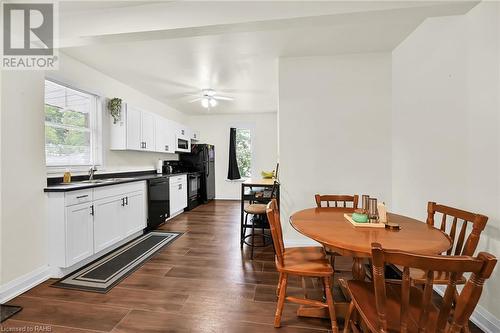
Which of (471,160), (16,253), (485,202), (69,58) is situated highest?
(69,58)

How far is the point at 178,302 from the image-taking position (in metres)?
1.99

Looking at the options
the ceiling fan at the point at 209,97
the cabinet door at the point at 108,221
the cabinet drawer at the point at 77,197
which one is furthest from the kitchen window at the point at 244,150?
the cabinet drawer at the point at 77,197

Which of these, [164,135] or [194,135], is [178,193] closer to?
[164,135]

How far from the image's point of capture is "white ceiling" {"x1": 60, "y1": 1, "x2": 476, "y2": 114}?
1.79 meters

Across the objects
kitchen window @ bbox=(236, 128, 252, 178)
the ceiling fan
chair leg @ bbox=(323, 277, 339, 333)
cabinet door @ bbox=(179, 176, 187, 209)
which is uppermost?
the ceiling fan

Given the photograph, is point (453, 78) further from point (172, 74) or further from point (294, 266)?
point (172, 74)

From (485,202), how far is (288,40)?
230 cm

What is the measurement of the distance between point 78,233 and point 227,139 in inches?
186

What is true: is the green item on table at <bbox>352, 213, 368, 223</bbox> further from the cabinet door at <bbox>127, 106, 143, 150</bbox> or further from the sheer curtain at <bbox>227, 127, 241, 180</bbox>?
the sheer curtain at <bbox>227, 127, 241, 180</bbox>

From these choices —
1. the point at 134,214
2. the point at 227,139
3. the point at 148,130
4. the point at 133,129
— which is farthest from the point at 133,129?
the point at 227,139

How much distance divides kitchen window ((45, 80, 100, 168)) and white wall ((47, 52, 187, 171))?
0.41ft

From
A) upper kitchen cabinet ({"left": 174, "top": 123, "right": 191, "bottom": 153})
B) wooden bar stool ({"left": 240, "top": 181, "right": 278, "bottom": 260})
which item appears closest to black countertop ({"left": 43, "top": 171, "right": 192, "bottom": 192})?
upper kitchen cabinet ({"left": 174, "top": 123, "right": 191, "bottom": 153})

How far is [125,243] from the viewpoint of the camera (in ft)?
10.9

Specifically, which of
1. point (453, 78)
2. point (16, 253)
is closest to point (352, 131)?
point (453, 78)
